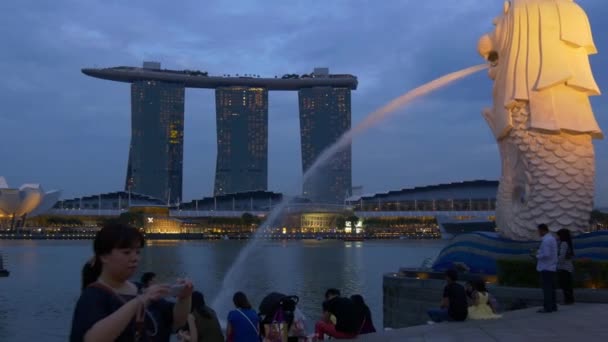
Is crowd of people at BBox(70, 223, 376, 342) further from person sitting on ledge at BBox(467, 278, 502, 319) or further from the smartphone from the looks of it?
person sitting on ledge at BBox(467, 278, 502, 319)

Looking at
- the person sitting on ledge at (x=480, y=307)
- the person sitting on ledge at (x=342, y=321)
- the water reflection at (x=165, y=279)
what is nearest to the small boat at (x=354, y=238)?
the water reflection at (x=165, y=279)

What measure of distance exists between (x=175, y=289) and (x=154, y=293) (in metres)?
0.15

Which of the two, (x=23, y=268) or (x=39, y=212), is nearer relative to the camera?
(x=23, y=268)

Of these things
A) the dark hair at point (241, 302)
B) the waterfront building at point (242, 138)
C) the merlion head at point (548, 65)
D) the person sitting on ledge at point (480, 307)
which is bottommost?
the person sitting on ledge at point (480, 307)

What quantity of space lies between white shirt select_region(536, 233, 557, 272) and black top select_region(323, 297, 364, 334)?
308 cm

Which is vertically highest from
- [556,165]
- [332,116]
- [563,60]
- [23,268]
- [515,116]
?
[332,116]

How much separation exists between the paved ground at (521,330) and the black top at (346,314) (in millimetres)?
194

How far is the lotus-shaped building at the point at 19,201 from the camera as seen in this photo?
373 ft

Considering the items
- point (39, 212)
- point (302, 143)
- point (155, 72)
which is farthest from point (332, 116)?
point (39, 212)

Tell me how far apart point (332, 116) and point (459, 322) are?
17659 cm

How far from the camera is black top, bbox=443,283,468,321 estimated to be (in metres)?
10.4

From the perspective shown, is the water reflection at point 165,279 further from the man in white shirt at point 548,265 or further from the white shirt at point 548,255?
the white shirt at point 548,255

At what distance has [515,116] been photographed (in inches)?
711

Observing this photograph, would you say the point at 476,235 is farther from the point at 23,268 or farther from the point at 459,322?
the point at 23,268
